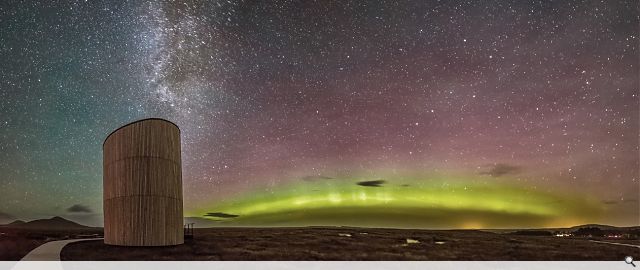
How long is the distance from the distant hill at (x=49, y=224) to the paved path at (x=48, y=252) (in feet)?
0.67

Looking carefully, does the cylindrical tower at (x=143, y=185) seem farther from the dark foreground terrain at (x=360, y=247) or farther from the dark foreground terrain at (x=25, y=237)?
the dark foreground terrain at (x=25, y=237)

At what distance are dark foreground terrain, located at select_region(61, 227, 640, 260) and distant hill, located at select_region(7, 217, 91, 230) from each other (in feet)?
1.28

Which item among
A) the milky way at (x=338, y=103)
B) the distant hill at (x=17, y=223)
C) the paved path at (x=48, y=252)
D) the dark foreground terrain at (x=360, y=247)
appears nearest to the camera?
the paved path at (x=48, y=252)

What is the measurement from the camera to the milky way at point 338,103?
812 centimetres

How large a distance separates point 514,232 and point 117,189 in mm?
5483

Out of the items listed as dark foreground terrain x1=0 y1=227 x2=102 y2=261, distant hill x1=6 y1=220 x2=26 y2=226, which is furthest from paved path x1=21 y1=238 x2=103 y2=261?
distant hill x1=6 y1=220 x2=26 y2=226

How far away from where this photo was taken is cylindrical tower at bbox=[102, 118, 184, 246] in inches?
316

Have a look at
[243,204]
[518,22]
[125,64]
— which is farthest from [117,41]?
[518,22]

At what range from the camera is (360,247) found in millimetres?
7930

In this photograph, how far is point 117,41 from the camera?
27.2 feet

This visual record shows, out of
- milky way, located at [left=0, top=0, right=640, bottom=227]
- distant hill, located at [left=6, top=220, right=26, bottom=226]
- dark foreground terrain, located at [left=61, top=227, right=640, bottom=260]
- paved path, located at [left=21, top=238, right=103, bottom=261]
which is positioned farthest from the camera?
milky way, located at [left=0, top=0, right=640, bottom=227]

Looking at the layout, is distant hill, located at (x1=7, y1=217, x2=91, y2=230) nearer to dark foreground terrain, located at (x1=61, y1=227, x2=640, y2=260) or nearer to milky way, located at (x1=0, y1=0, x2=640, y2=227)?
milky way, located at (x1=0, y1=0, x2=640, y2=227)

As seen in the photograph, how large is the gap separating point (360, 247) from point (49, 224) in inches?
172

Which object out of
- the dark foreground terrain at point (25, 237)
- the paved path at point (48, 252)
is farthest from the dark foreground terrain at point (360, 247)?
the dark foreground terrain at point (25, 237)
